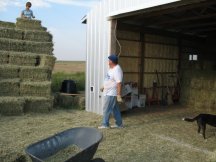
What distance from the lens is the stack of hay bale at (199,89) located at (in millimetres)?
11880

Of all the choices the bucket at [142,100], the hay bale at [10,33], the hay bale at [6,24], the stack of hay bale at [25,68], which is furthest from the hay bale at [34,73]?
the bucket at [142,100]

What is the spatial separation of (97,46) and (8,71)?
311 cm

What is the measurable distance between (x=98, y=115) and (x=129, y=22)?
384 cm

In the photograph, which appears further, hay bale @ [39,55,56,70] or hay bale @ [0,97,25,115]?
hay bale @ [39,55,56,70]

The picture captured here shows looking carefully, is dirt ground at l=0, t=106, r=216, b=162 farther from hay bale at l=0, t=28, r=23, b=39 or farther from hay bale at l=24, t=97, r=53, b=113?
hay bale at l=0, t=28, r=23, b=39

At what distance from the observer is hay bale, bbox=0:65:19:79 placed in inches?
408

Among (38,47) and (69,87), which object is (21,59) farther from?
(69,87)

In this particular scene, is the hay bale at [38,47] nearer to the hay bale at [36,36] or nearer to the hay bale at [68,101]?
the hay bale at [36,36]

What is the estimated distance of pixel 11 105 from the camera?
9.55 m

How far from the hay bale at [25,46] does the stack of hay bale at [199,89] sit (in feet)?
18.9

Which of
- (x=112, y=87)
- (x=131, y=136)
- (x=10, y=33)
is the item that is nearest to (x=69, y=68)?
(x=10, y=33)

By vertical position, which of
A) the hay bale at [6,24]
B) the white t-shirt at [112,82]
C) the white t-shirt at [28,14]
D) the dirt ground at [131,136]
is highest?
the white t-shirt at [28,14]

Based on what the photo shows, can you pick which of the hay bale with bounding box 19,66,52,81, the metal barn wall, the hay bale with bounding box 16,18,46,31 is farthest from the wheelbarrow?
the hay bale with bounding box 16,18,46,31

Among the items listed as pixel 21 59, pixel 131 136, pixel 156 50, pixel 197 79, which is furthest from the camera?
pixel 156 50
